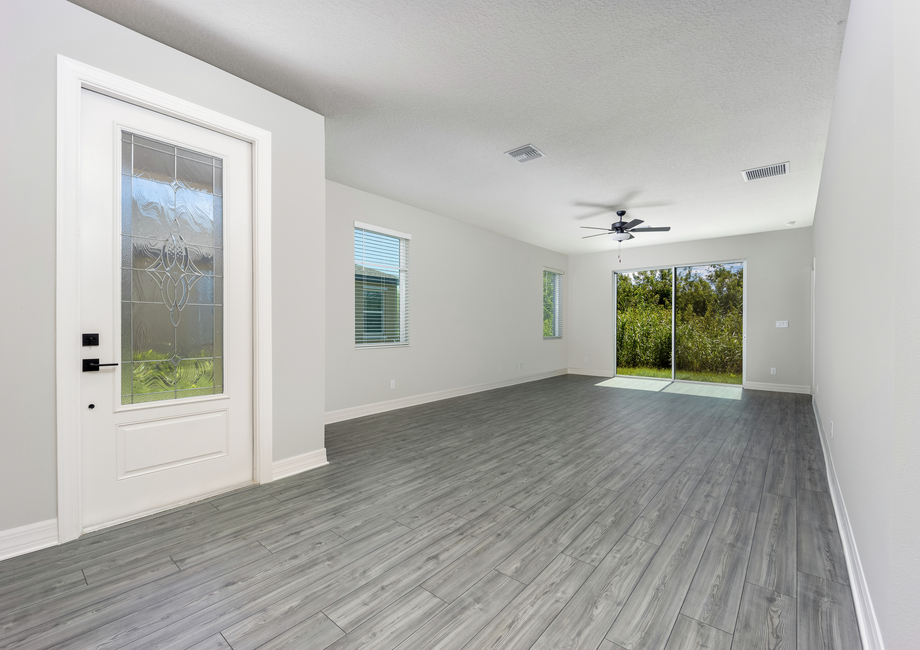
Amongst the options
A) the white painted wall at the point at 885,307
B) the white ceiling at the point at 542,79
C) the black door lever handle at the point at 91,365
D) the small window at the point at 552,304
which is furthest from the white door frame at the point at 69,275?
the small window at the point at 552,304

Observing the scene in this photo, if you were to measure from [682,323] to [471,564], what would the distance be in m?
7.61

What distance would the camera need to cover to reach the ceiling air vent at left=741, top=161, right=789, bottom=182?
163 inches

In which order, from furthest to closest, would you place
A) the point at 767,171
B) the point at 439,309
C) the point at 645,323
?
the point at 645,323, the point at 439,309, the point at 767,171

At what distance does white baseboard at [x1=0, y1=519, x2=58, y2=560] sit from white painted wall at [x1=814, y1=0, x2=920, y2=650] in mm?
3497

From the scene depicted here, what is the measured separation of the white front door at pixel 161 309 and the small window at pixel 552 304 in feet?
22.6

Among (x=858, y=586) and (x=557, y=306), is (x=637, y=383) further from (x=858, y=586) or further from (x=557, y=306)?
(x=858, y=586)

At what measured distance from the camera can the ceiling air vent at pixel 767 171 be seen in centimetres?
415

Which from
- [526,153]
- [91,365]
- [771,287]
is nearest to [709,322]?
[771,287]

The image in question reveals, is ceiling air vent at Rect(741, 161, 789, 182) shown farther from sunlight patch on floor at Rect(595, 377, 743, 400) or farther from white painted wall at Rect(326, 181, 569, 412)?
white painted wall at Rect(326, 181, 569, 412)

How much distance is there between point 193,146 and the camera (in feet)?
8.57

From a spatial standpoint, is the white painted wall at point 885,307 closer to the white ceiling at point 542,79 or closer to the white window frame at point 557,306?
the white ceiling at point 542,79

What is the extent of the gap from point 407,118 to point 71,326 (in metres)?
2.70

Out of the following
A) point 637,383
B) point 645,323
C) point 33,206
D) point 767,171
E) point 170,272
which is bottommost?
point 637,383

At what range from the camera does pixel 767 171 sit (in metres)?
4.28
